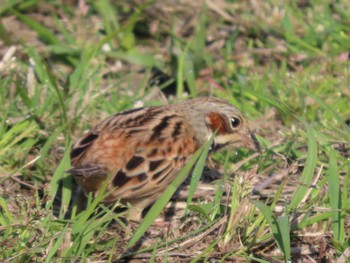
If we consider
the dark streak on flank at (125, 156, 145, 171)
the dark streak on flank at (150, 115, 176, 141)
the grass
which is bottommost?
Answer: the grass

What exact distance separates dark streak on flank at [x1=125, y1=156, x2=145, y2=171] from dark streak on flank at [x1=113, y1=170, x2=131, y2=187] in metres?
0.05

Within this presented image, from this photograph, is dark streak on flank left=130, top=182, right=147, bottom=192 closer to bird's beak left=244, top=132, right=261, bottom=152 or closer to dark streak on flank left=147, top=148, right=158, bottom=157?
dark streak on flank left=147, top=148, right=158, bottom=157

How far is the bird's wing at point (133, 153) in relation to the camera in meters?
4.63

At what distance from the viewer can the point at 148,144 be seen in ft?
15.9

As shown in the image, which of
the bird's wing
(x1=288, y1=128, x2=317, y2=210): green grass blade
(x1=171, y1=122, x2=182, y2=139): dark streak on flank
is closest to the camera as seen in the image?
(x1=288, y1=128, x2=317, y2=210): green grass blade

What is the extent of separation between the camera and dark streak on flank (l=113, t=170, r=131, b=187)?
4.62m

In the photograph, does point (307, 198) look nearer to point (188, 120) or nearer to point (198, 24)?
point (188, 120)

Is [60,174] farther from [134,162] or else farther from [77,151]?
[134,162]

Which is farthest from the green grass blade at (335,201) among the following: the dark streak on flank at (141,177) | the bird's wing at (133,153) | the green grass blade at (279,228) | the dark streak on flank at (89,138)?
the dark streak on flank at (89,138)

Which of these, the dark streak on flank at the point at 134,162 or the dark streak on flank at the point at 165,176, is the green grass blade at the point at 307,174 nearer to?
the dark streak on flank at the point at 165,176

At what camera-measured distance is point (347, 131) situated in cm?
510

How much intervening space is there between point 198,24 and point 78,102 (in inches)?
71.9

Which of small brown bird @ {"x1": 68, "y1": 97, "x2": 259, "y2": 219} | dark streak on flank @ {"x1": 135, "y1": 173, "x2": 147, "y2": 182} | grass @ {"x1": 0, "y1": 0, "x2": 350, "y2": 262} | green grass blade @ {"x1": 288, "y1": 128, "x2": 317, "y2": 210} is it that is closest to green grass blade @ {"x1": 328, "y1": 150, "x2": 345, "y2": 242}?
grass @ {"x1": 0, "y1": 0, "x2": 350, "y2": 262}

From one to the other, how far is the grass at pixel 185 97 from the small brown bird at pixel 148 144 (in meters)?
0.12
